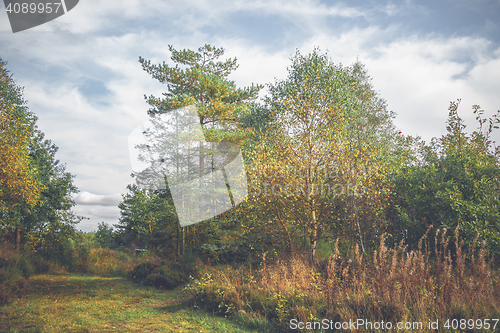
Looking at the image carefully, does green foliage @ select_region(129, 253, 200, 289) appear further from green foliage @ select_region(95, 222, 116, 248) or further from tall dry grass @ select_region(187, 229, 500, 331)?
green foliage @ select_region(95, 222, 116, 248)

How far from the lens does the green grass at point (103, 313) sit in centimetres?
547

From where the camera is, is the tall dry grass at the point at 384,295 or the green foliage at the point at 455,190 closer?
the tall dry grass at the point at 384,295

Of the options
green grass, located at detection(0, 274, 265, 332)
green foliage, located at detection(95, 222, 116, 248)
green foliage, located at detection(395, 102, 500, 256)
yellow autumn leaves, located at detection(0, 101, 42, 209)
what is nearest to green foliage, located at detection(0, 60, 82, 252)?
yellow autumn leaves, located at detection(0, 101, 42, 209)

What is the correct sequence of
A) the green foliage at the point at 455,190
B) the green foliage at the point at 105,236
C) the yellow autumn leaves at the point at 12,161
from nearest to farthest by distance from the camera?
the green foliage at the point at 455,190
the yellow autumn leaves at the point at 12,161
the green foliage at the point at 105,236

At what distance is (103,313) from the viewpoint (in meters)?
6.64

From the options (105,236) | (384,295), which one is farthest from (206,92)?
(105,236)

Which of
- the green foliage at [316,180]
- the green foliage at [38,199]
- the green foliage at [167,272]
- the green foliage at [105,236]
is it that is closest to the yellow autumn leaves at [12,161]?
the green foliage at [38,199]

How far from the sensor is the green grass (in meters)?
5.47

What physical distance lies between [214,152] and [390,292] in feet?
36.5

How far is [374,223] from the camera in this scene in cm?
855

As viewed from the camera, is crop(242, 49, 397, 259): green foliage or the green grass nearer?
the green grass

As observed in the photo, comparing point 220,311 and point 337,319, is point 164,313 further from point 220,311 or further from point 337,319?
point 337,319

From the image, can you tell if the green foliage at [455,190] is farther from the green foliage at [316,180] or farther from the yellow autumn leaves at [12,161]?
the yellow autumn leaves at [12,161]

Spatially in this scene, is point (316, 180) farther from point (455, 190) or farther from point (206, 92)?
point (206, 92)
